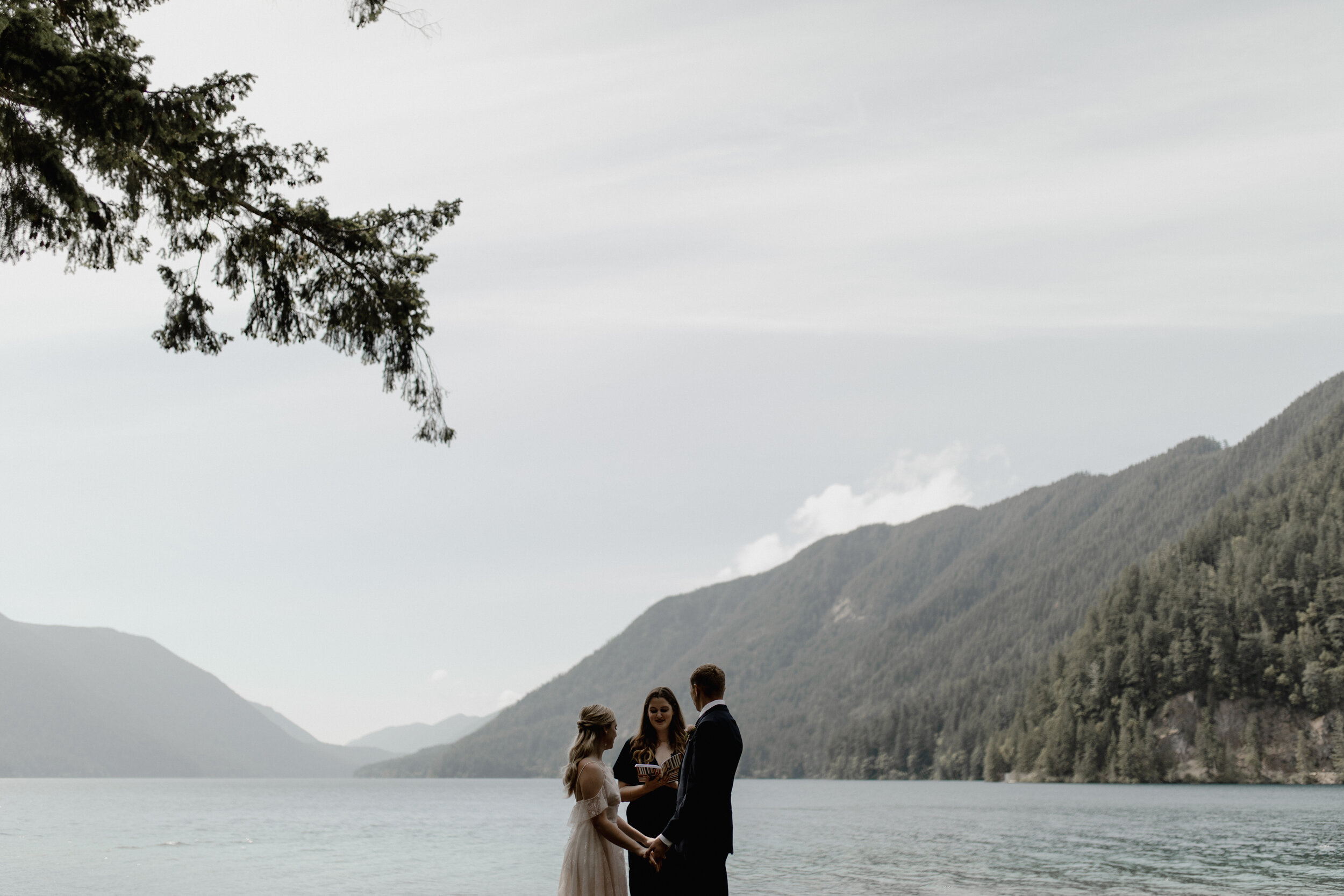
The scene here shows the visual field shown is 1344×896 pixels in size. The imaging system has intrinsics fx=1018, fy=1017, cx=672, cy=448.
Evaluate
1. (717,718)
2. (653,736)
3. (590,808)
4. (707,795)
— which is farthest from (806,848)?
(717,718)

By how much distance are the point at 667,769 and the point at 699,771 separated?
1.00 meters

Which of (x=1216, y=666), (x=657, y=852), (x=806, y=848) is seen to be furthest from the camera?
(x=1216, y=666)

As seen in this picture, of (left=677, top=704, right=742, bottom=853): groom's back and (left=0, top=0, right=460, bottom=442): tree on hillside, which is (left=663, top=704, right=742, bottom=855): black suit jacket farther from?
(left=0, top=0, right=460, bottom=442): tree on hillside

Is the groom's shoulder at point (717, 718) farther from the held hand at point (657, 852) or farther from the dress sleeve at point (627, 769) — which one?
the dress sleeve at point (627, 769)

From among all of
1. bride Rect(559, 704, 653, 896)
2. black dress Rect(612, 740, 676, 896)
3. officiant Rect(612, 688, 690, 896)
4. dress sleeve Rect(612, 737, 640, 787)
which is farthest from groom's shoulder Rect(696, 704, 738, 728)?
dress sleeve Rect(612, 737, 640, 787)

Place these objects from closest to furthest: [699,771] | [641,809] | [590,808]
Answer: [699,771] < [590,808] < [641,809]

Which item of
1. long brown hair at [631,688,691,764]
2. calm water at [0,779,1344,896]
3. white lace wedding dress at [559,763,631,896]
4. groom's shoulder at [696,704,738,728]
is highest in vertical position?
groom's shoulder at [696,704,738,728]

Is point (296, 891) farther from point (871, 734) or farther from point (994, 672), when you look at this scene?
point (994, 672)

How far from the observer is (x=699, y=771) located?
257 inches

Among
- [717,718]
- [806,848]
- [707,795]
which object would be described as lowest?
[806,848]

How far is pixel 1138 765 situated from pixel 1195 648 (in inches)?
604

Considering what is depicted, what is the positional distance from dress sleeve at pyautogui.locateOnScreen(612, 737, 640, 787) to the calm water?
22043 millimetres

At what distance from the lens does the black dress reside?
24.4ft

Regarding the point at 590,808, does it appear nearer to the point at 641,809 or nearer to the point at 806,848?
the point at 641,809
